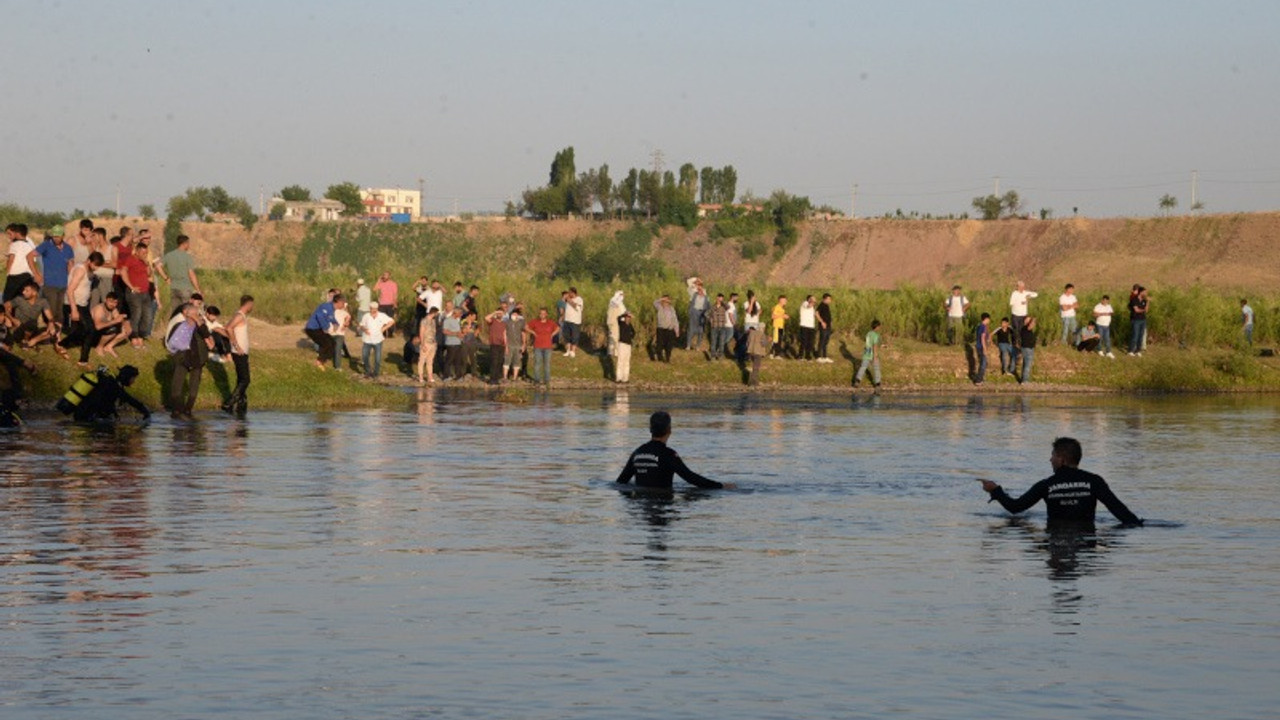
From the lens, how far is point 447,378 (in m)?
42.3

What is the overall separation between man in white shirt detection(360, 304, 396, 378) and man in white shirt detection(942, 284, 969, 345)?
48.2ft

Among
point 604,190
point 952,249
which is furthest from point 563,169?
point 952,249

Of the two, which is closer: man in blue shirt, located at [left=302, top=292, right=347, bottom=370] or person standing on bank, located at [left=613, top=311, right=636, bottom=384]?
man in blue shirt, located at [left=302, top=292, right=347, bottom=370]

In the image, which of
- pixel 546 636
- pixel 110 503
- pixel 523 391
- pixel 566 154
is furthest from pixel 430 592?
pixel 566 154

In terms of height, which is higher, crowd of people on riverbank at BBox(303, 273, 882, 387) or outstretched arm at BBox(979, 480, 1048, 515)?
crowd of people on riverbank at BBox(303, 273, 882, 387)

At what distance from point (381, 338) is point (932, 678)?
100 ft

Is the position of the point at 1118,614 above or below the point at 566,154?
below

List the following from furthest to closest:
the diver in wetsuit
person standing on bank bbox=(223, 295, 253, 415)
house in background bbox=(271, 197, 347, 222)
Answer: house in background bbox=(271, 197, 347, 222)
person standing on bank bbox=(223, 295, 253, 415)
the diver in wetsuit

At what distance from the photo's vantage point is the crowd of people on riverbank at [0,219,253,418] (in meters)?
29.0

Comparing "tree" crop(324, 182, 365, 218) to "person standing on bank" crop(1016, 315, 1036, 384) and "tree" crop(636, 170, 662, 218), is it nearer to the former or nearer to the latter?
"tree" crop(636, 170, 662, 218)

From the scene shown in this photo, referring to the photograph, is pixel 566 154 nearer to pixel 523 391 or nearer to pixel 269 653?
pixel 523 391

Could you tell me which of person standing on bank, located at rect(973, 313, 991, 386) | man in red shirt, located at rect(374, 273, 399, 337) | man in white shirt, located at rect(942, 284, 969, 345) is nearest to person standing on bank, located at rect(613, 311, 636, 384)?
man in red shirt, located at rect(374, 273, 399, 337)

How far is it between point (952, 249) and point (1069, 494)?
110508 mm

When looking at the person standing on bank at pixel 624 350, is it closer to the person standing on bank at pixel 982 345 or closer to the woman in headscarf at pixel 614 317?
the woman in headscarf at pixel 614 317
